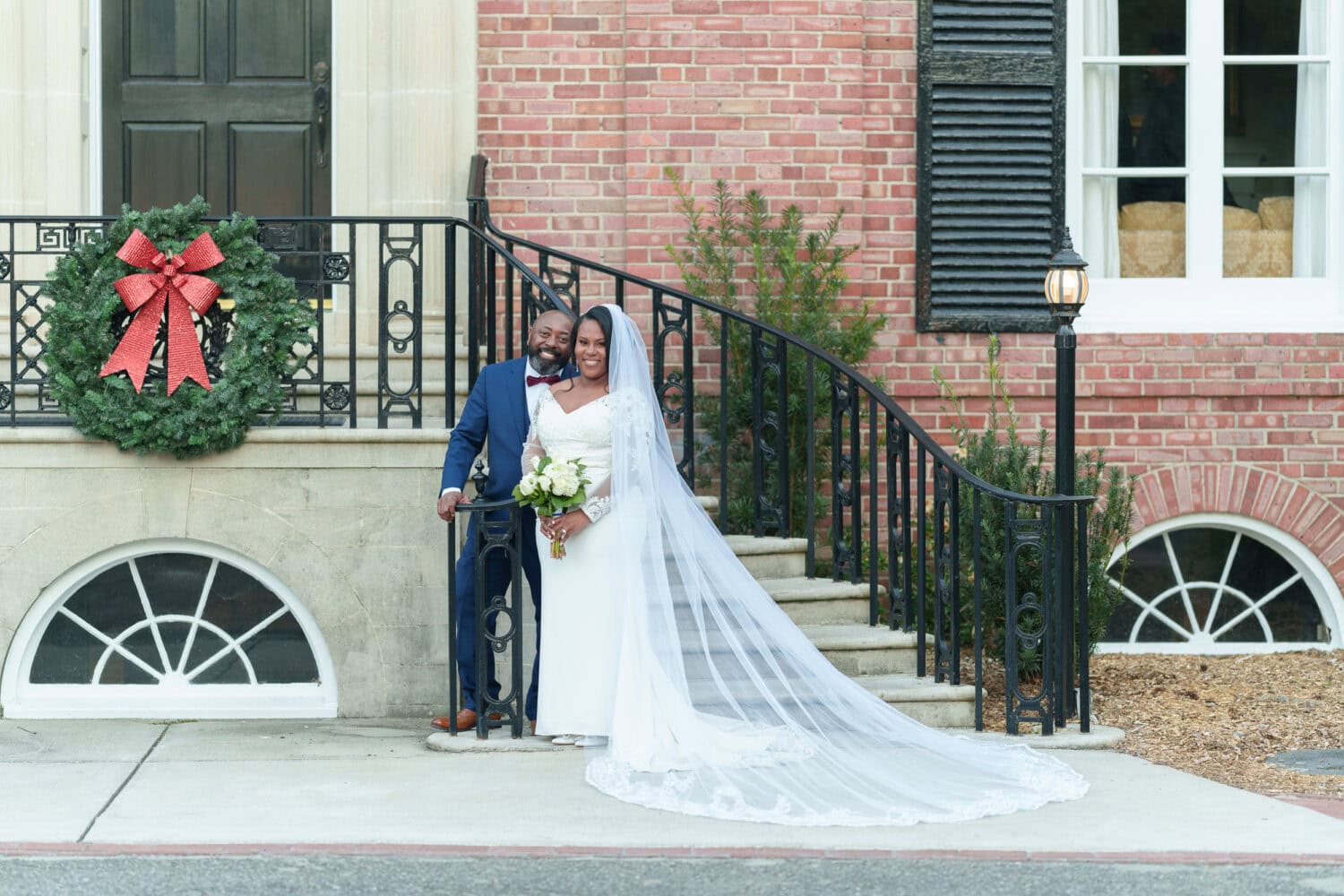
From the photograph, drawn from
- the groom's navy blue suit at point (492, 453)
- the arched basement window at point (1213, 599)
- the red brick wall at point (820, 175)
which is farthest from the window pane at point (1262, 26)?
the groom's navy blue suit at point (492, 453)

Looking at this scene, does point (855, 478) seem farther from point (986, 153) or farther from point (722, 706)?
point (986, 153)

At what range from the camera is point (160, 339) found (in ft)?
23.8

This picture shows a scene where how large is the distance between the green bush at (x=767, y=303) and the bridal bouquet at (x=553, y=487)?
1.46m

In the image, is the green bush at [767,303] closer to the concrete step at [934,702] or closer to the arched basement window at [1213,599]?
the concrete step at [934,702]

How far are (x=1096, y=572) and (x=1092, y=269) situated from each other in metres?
1.97

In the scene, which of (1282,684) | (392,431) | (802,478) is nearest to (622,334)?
(392,431)

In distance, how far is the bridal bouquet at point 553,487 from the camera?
255 inches

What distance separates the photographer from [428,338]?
8312mm

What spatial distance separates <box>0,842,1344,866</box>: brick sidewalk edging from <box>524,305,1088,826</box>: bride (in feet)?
2.79

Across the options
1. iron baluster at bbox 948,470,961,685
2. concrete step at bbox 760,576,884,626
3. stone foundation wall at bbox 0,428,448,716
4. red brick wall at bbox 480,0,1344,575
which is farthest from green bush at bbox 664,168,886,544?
stone foundation wall at bbox 0,428,448,716

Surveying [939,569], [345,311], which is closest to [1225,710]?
[939,569]

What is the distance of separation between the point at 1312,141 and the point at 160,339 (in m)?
5.57

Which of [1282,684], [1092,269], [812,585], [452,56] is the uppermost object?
[452,56]

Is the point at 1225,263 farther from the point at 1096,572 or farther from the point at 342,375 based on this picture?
the point at 342,375
